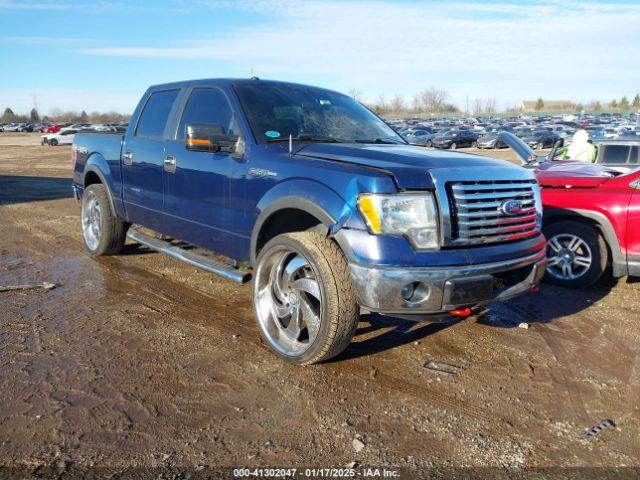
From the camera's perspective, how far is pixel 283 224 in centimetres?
411

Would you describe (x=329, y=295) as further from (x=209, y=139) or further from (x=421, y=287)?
(x=209, y=139)

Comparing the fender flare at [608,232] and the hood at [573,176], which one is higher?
the hood at [573,176]

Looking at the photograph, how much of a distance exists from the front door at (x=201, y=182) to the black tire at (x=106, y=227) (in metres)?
1.60

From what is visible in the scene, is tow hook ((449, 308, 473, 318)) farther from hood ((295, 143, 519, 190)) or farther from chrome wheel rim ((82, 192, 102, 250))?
chrome wheel rim ((82, 192, 102, 250))

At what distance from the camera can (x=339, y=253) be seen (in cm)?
344

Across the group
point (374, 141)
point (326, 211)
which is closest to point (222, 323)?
point (326, 211)

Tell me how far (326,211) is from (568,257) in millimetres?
3507

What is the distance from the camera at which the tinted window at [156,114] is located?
5.40 meters

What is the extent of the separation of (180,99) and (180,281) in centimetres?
187

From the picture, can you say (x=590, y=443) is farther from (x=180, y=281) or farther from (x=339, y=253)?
(x=180, y=281)

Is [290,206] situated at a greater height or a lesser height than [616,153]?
lesser

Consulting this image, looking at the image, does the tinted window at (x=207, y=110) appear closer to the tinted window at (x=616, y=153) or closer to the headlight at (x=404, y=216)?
the headlight at (x=404, y=216)

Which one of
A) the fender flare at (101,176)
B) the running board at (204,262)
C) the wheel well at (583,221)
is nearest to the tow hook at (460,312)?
the running board at (204,262)

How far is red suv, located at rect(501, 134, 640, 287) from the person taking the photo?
5.31 metres
